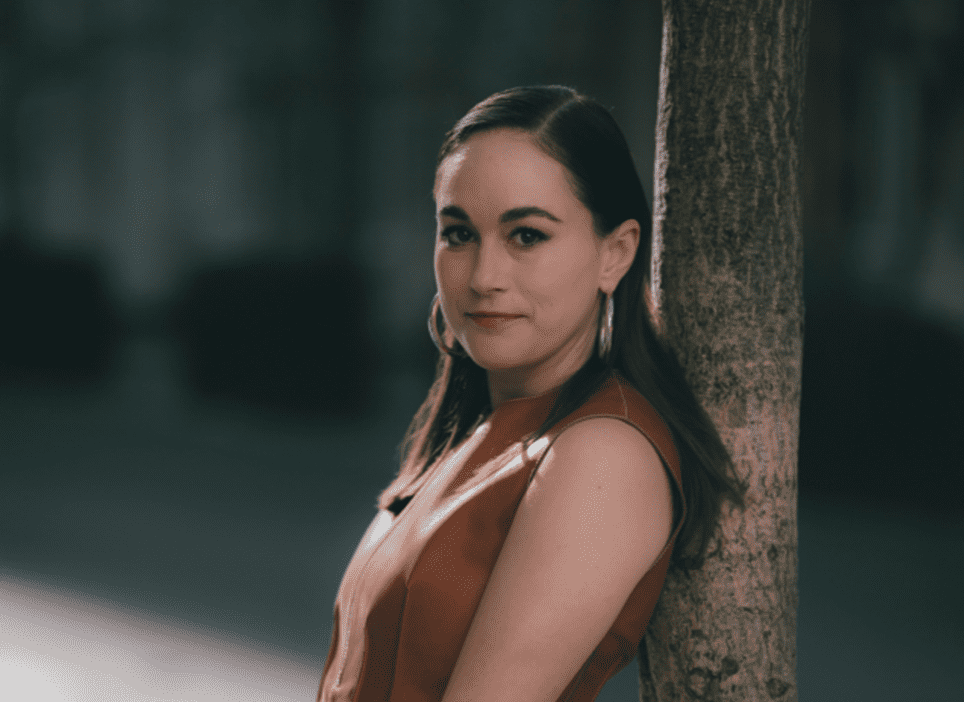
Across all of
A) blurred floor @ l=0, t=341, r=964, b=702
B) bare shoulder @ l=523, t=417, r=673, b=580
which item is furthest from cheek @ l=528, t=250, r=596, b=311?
blurred floor @ l=0, t=341, r=964, b=702

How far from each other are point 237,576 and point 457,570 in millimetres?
4531

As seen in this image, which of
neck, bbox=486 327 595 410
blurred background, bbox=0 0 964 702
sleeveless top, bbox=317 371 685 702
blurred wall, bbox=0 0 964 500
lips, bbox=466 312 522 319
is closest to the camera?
sleeveless top, bbox=317 371 685 702

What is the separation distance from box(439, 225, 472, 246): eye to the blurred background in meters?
3.14

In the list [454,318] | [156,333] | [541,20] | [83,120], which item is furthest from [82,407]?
[454,318]

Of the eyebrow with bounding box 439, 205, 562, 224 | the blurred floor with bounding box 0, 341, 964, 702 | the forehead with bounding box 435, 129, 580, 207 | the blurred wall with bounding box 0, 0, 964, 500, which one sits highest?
the forehead with bounding box 435, 129, 580, 207

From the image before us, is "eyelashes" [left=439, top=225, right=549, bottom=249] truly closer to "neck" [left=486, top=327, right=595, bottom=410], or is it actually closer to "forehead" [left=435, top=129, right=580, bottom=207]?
"forehead" [left=435, top=129, right=580, bottom=207]

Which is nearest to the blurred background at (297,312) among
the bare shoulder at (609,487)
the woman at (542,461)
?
the woman at (542,461)

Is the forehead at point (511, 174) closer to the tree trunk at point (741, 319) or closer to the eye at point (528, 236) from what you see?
the eye at point (528, 236)

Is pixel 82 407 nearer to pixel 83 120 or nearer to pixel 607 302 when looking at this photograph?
pixel 83 120

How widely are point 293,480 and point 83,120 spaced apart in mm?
7730

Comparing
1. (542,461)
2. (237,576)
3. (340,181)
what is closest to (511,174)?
(542,461)

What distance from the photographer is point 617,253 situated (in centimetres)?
158

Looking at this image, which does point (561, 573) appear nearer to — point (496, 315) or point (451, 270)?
point (496, 315)

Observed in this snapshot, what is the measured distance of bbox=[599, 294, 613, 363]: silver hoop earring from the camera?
1591mm
